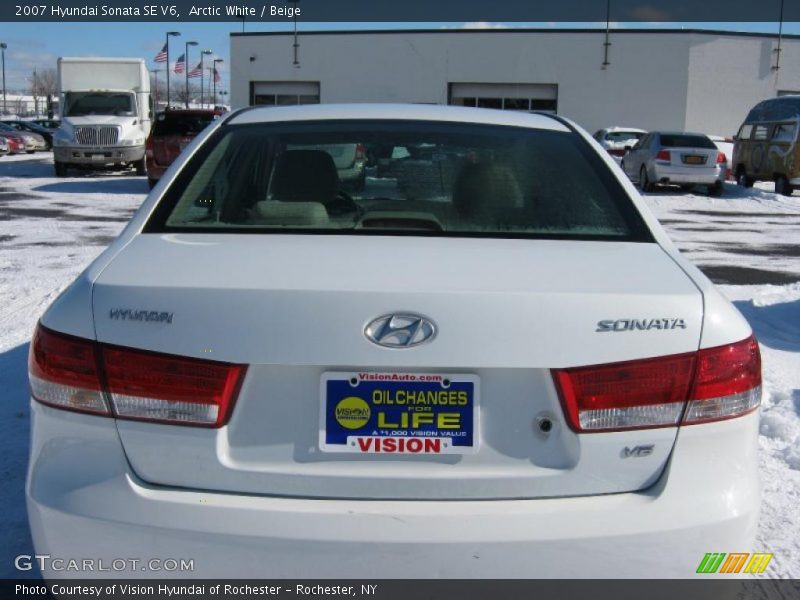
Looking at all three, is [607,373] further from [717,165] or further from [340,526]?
[717,165]

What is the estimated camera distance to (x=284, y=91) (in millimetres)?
45969

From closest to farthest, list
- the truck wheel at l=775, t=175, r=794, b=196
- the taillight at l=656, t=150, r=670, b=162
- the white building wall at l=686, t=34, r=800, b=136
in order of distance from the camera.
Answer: the taillight at l=656, t=150, r=670, b=162
the truck wheel at l=775, t=175, r=794, b=196
the white building wall at l=686, t=34, r=800, b=136

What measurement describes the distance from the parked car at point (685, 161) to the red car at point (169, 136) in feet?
34.3

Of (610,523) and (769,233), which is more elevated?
(610,523)

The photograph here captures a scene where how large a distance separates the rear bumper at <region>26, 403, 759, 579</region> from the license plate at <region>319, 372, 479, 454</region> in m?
0.13

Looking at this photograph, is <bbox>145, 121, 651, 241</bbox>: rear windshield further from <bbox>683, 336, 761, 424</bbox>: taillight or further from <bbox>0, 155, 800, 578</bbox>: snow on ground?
<bbox>0, 155, 800, 578</bbox>: snow on ground

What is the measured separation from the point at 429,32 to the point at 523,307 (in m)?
43.7

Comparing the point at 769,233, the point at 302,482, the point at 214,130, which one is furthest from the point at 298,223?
the point at 769,233

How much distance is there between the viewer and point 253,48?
45.9 metres

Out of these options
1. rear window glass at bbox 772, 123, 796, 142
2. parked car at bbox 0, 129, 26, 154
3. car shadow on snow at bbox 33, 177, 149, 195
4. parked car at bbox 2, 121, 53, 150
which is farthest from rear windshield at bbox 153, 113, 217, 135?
parked car at bbox 2, 121, 53, 150

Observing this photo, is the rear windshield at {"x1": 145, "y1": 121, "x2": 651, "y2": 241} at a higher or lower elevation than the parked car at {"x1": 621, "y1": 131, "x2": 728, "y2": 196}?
higher

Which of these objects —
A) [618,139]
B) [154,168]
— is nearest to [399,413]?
[154,168]

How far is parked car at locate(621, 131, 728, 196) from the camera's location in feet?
68.1

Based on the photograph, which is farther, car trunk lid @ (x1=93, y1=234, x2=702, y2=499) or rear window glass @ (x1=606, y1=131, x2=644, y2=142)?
rear window glass @ (x1=606, y1=131, x2=644, y2=142)
